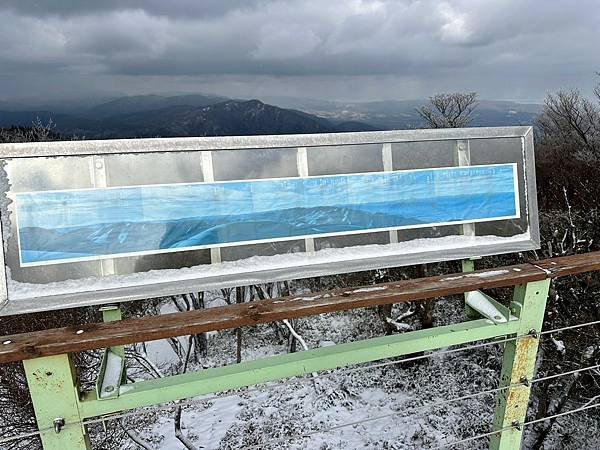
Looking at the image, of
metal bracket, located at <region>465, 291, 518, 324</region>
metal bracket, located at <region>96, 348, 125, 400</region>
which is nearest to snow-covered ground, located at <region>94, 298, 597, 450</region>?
metal bracket, located at <region>465, 291, 518, 324</region>

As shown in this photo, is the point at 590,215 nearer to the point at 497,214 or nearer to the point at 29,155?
the point at 497,214

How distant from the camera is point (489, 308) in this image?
6.36 feet

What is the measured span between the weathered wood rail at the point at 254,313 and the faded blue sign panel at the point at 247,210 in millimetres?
292

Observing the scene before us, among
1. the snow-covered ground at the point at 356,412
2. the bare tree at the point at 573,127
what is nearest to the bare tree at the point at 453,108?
the bare tree at the point at 573,127

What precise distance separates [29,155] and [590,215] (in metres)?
14.6

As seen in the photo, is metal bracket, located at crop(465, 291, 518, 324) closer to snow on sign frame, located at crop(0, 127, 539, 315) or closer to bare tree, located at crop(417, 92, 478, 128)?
snow on sign frame, located at crop(0, 127, 539, 315)

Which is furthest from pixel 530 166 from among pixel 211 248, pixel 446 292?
pixel 211 248

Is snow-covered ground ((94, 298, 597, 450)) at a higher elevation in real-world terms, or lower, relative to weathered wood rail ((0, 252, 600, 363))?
lower

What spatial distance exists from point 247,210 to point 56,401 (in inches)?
35.0

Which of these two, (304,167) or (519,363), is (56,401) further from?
(519,363)

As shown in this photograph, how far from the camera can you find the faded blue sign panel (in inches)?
62.5

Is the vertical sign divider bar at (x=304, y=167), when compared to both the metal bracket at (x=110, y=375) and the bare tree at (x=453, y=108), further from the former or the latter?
the bare tree at (x=453, y=108)

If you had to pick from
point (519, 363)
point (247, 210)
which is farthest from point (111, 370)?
point (519, 363)

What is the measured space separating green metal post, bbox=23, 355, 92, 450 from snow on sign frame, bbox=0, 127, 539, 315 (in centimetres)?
25
